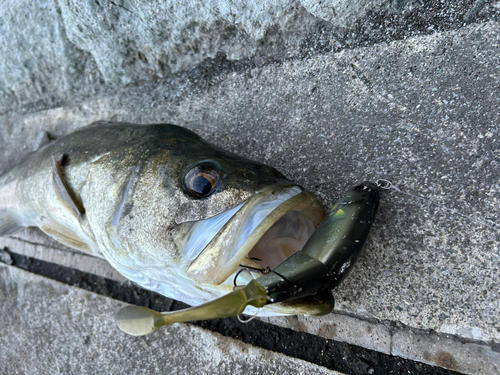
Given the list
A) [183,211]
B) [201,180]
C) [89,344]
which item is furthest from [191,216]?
[89,344]

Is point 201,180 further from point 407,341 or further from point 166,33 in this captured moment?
point 166,33

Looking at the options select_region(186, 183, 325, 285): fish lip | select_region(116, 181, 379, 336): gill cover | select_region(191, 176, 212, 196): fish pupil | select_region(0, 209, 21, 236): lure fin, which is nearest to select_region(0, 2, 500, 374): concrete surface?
select_region(116, 181, 379, 336): gill cover

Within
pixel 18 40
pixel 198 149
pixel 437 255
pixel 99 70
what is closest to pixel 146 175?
pixel 198 149

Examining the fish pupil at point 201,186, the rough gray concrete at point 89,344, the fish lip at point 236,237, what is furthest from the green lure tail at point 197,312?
the rough gray concrete at point 89,344

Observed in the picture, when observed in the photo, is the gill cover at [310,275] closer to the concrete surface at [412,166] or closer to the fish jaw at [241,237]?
the fish jaw at [241,237]

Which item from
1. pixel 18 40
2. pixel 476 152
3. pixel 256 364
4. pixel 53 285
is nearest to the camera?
pixel 476 152

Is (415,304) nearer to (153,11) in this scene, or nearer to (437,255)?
(437,255)
